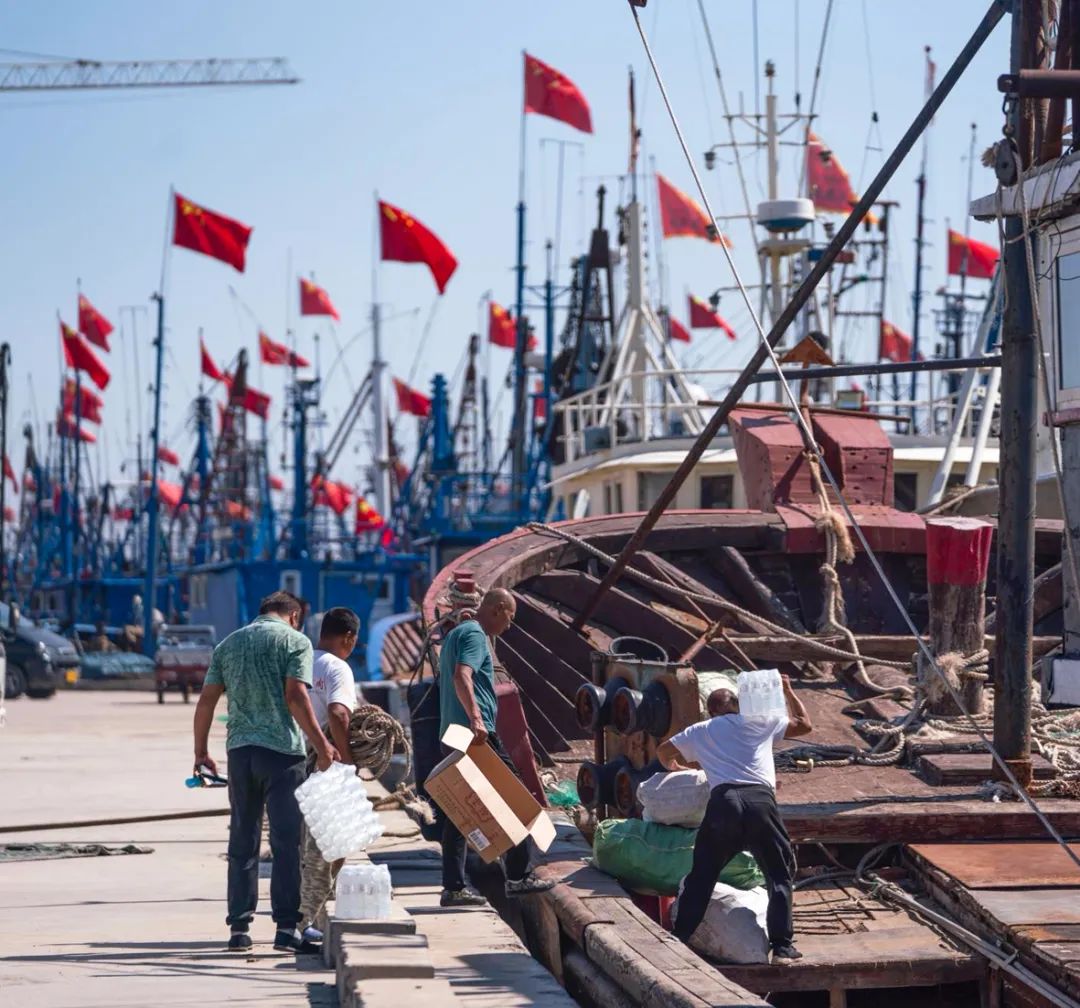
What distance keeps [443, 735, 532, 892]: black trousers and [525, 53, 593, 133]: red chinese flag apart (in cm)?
2971

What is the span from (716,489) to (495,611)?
1020cm

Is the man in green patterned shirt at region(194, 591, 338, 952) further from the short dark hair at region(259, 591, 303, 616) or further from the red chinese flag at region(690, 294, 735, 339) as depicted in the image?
the red chinese flag at region(690, 294, 735, 339)

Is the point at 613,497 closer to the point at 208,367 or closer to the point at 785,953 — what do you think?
the point at 785,953

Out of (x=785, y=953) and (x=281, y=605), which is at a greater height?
(x=281, y=605)

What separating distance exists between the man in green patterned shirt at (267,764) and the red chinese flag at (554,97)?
99.9ft

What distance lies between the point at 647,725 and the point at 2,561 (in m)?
42.6

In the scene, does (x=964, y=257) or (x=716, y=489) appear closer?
(x=716, y=489)

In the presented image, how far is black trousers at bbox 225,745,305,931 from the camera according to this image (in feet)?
25.1

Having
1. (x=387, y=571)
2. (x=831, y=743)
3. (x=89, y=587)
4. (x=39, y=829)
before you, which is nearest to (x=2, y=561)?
(x=387, y=571)

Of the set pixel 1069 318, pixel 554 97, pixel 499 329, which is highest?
pixel 554 97

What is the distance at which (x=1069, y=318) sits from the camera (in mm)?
11688

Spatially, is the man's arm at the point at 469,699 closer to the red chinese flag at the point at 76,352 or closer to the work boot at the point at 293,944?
the work boot at the point at 293,944

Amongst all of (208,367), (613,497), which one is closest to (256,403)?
(208,367)

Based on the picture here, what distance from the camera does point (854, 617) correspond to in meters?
13.9
